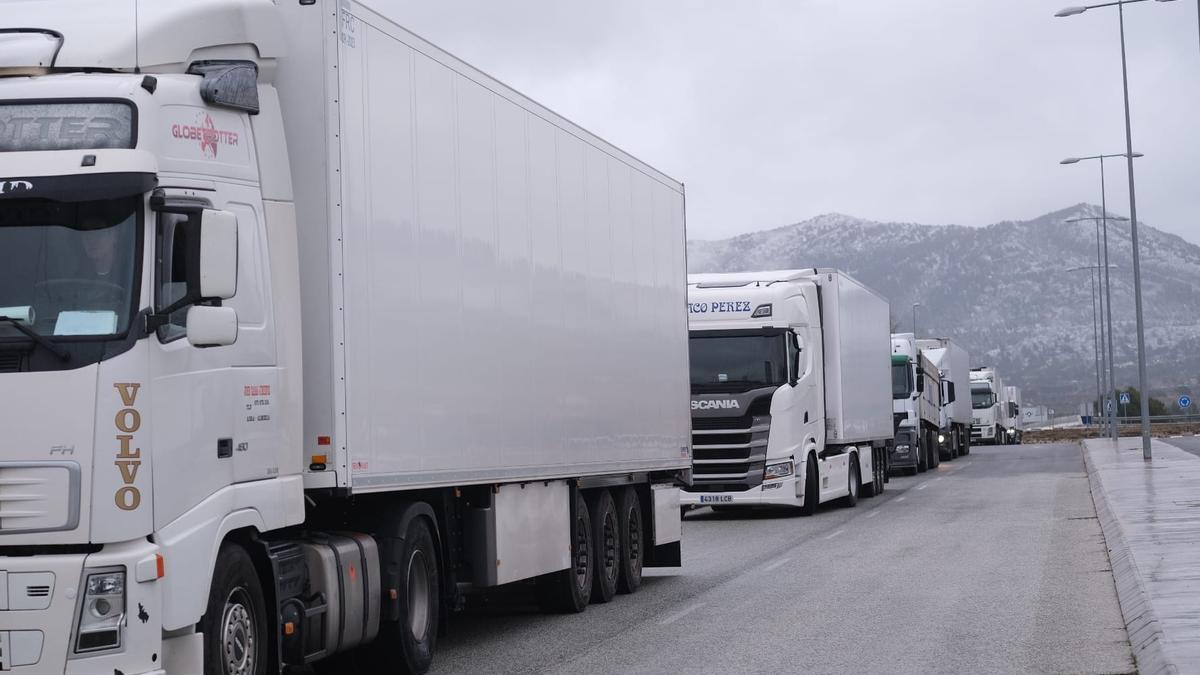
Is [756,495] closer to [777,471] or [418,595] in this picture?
[777,471]

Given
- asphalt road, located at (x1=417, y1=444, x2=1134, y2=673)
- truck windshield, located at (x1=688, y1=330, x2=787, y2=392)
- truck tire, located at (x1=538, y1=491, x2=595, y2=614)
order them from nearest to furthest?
asphalt road, located at (x1=417, y1=444, x2=1134, y2=673), truck tire, located at (x1=538, y1=491, x2=595, y2=614), truck windshield, located at (x1=688, y1=330, x2=787, y2=392)

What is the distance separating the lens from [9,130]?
25.1 ft

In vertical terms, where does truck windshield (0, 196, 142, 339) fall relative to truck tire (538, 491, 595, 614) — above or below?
above

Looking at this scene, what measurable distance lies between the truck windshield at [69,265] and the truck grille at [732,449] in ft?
56.7

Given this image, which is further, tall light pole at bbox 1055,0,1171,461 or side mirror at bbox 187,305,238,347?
tall light pole at bbox 1055,0,1171,461

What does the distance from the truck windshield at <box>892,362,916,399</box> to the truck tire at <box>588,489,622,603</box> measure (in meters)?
27.4

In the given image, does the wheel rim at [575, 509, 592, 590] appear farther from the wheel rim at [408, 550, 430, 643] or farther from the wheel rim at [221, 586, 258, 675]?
the wheel rim at [221, 586, 258, 675]

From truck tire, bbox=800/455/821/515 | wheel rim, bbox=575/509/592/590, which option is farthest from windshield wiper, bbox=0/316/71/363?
truck tire, bbox=800/455/821/515

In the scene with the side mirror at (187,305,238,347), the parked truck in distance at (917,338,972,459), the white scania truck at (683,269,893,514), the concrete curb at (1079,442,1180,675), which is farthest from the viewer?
the parked truck in distance at (917,338,972,459)

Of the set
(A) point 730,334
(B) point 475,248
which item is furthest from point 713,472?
(B) point 475,248

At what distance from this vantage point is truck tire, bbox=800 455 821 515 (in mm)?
25781

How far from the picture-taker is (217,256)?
765cm

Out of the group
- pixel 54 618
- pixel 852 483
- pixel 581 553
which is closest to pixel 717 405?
pixel 852 483

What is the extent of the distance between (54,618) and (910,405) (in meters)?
36.4
